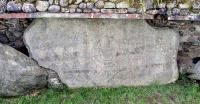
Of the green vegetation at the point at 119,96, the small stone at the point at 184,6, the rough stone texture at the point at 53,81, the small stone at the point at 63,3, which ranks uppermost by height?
the small stone at the point at 63,3

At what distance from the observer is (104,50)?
537cm

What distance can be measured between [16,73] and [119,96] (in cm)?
190

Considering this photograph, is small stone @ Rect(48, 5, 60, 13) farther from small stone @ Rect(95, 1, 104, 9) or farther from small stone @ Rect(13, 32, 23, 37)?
small stone @ Rect(13, 32, 23, 37)

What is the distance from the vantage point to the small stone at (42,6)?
14.7 ft

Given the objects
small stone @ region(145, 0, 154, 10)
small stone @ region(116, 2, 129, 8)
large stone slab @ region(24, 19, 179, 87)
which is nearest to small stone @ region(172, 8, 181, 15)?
small stone @ region(145, 0, 154, 10)

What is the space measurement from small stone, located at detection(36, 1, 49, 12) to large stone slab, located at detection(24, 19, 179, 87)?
0.55m

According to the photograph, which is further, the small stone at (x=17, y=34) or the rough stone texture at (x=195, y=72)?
the rough stone texture at (x=195, y=72)

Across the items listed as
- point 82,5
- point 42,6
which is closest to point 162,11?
point 82,5

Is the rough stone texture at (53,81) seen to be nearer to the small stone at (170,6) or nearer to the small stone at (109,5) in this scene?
the small stone at (109,5)

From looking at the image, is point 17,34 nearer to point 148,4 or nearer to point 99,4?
point 99,4

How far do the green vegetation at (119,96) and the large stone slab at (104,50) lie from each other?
15 cm

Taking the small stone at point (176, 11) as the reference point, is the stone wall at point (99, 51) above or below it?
below

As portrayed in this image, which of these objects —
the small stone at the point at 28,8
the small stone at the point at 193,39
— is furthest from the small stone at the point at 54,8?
the small stone at the point at 193,39

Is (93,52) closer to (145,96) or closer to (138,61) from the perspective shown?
(138,61)
